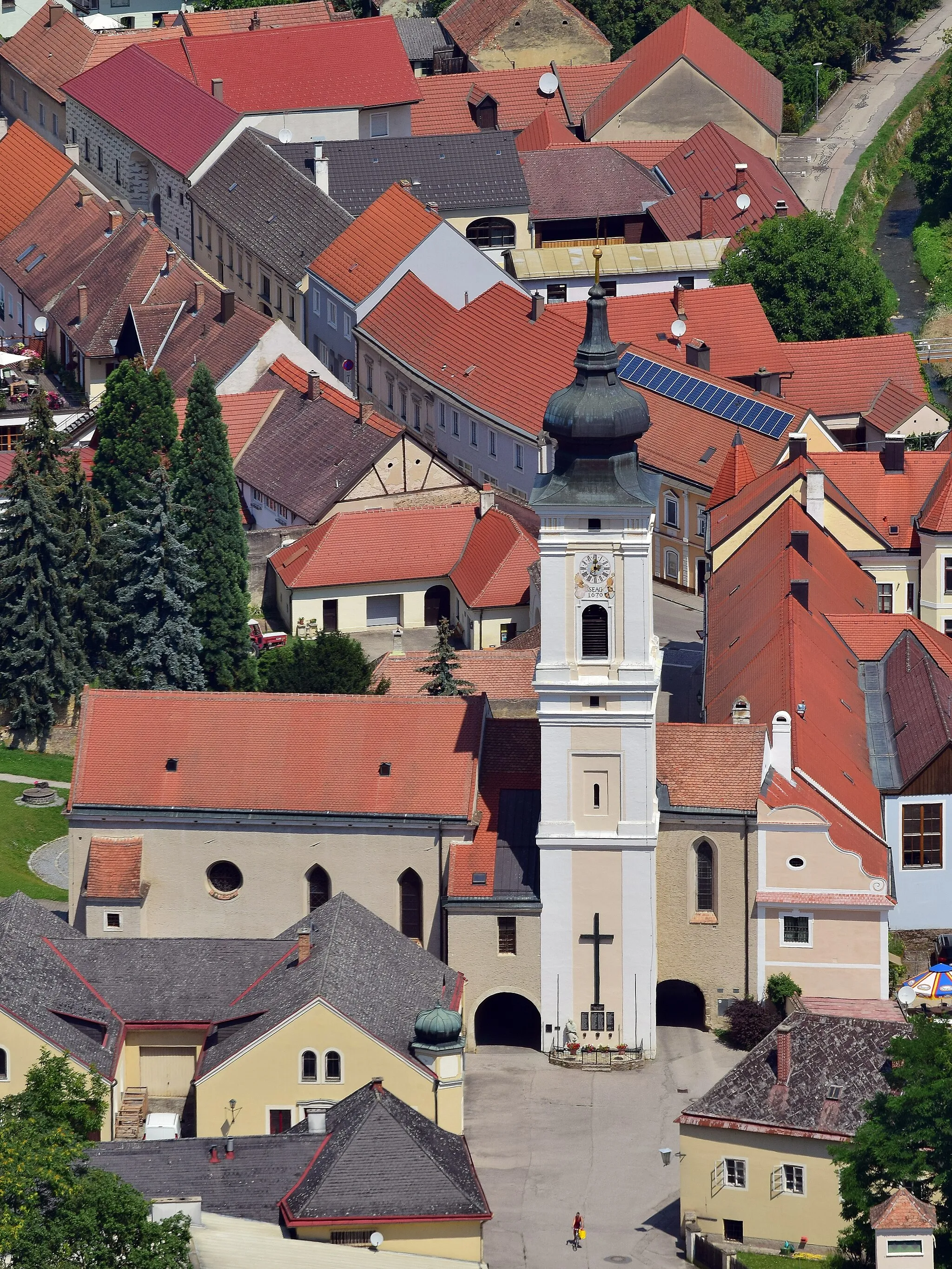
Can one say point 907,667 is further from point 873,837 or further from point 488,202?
point 488,202

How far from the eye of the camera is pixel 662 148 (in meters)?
157

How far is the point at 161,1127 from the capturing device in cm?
8706

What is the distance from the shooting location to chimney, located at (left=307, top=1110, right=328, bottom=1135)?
83062mm

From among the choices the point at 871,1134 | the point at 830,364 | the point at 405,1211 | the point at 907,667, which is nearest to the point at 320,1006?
the point at 405,1211

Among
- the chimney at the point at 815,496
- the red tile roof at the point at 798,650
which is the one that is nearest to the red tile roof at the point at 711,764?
the red tile roof at the point at 798,650

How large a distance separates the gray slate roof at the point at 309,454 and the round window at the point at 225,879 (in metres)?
29.3

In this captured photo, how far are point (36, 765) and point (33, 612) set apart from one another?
5.33m

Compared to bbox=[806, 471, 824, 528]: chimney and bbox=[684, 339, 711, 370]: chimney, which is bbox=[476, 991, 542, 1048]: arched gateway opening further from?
bbox=[684, 339, 711, 370]: chimney

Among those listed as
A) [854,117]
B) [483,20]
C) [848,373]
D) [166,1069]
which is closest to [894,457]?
[848,373]

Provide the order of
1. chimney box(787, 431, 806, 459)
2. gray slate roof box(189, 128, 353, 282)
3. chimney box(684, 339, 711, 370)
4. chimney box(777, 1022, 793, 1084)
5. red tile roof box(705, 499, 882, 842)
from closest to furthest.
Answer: chimney box(777, 1022, 793, 1084) < red tile roof box(705, 499, 882, 842) < chimney box(787, 431, 806, 459) < chimney box(684, 339, 711, 370) < gray slate roof box(189, 128, 353, 282)

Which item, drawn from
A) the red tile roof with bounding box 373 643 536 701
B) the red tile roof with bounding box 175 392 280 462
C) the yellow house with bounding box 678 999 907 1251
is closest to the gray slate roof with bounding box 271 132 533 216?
the red tile roof with bounding box 175 392 280 462

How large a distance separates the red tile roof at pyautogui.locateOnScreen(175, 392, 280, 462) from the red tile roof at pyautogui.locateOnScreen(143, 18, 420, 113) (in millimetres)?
28430

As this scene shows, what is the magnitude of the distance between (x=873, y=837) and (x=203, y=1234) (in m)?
25.6

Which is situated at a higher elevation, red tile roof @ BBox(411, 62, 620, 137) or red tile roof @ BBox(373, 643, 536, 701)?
red tile roof @ BBox(411, 62, 620, 137)
